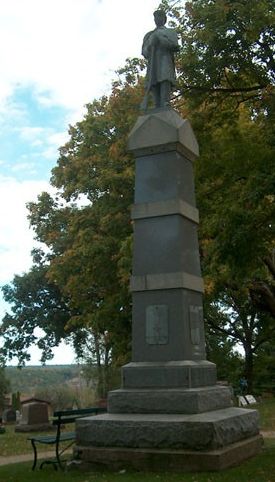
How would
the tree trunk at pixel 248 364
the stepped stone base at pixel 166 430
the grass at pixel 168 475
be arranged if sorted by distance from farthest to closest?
the tree trunk at pixel 248 364
the stepped stone base at pixel 166 430
the grass at pixel 168 475

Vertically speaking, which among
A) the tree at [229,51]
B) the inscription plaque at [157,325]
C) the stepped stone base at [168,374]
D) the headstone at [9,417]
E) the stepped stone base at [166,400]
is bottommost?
the headstone at [9,417]

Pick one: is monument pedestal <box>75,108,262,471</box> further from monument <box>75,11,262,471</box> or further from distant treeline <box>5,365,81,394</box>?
distant treeline <box>5,365,81,394</box>

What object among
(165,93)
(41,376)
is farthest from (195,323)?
(41,376)

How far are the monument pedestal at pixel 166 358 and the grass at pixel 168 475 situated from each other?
208mm

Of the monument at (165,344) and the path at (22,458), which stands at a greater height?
the monument at (165,344)

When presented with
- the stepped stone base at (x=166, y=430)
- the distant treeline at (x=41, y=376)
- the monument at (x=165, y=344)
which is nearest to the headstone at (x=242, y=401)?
the monument at (x=165, y=344)

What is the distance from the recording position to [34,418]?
66.6ft

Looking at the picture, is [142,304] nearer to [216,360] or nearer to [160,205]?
[160,205]

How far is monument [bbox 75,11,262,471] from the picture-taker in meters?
8.02

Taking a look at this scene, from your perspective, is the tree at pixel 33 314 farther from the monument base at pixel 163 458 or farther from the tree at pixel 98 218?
the monument base at pixel 163 458

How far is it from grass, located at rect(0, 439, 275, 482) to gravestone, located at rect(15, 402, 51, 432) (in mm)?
11144

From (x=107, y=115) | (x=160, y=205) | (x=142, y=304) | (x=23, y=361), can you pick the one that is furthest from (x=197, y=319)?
(x=23, y=361)

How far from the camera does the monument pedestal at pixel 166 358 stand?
8.00 metres

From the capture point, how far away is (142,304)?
9.64 metres
